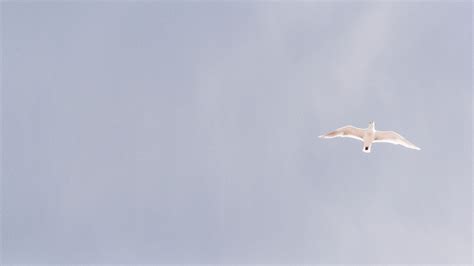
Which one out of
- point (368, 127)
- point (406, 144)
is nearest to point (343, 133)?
point (368, 127)

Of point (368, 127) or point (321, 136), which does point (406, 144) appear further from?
point (321, 136)

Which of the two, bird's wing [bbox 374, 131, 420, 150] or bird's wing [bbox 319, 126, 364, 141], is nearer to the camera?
bird's wing [bbox 374, 131, 420, 150]

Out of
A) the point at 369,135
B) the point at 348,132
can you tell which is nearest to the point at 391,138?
the point at 369,135

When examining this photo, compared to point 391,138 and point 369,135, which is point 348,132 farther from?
point 391,138

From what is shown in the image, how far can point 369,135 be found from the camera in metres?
38.9

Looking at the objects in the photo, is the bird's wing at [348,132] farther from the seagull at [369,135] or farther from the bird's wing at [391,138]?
the bird's wing at [391,138]

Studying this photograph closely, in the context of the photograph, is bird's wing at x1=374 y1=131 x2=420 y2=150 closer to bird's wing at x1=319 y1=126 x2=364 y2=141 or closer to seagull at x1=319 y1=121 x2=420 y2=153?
seagull at x1=319 y1=121 x2=420 y2=153

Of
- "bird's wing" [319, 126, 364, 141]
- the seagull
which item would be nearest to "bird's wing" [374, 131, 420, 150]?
the seagull

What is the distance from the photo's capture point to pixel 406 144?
1507 inches

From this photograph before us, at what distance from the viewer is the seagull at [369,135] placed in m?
38.8

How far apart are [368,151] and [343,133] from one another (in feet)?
8.50

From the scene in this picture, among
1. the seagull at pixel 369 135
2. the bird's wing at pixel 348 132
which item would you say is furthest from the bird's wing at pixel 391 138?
the bird's wing at pixel 348 132

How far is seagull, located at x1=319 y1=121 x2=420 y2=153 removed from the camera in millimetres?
38750

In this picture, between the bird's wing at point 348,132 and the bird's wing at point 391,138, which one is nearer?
the bird's wing at point 391,138
